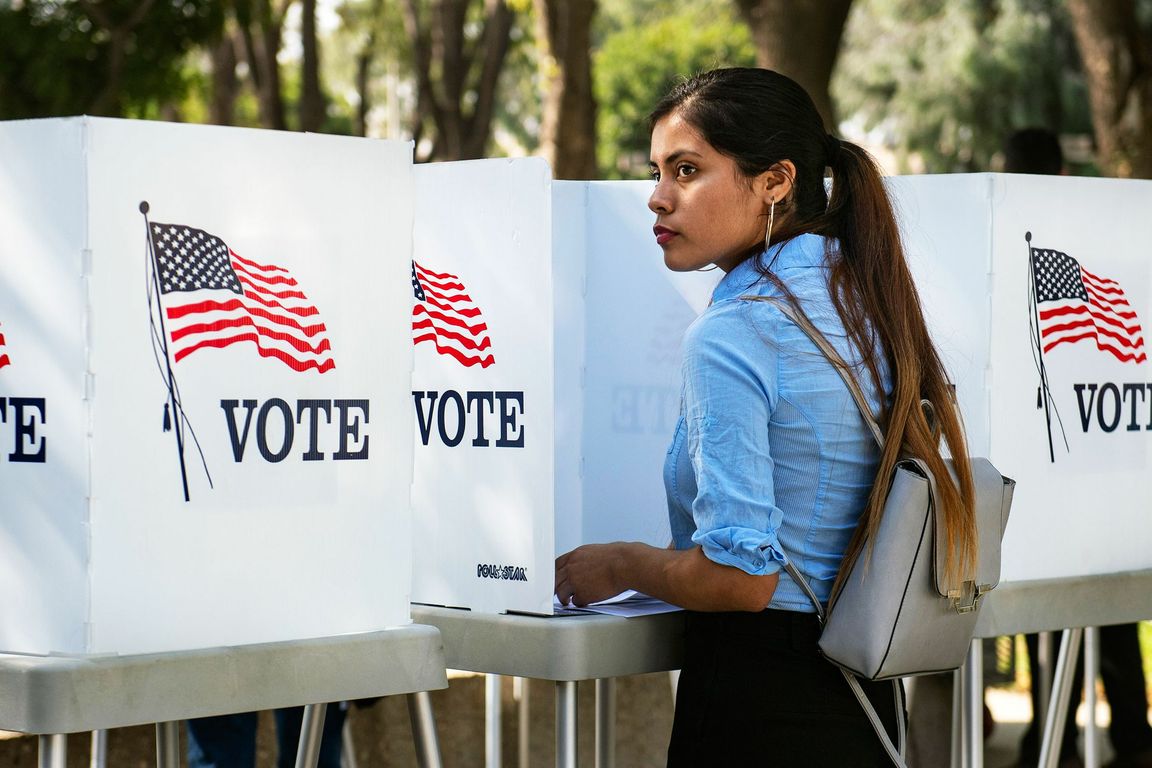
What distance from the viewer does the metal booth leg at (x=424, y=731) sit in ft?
7.79

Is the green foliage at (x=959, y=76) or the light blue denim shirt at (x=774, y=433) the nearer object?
the light blue denim shirt at (x=774, y=433)

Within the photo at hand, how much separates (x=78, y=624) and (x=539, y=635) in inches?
28.2

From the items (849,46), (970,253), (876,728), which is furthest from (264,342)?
(849,46)

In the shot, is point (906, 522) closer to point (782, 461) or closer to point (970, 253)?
point (782, 461)

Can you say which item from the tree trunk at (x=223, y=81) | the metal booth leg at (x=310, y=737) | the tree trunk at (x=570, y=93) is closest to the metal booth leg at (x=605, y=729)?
the metal booth leg at (x=310, y=737)

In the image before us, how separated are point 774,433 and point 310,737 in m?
1.01

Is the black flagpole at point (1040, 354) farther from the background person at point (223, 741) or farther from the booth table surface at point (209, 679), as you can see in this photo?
the background person at point (223, 741)

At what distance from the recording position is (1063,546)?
3.01 m

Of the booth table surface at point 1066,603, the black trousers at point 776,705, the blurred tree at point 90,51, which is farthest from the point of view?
the blurred tree at point 90,51

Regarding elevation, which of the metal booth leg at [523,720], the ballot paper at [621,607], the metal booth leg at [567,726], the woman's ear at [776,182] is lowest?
the metal booth leg at [523,720]

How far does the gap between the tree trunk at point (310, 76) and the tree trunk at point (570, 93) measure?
4852mm

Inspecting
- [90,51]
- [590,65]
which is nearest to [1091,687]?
[590,65]

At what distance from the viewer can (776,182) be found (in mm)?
2205

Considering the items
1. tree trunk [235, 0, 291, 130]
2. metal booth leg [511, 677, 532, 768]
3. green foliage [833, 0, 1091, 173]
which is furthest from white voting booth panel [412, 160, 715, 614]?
green foliage [833, 0, 1091, 173]
